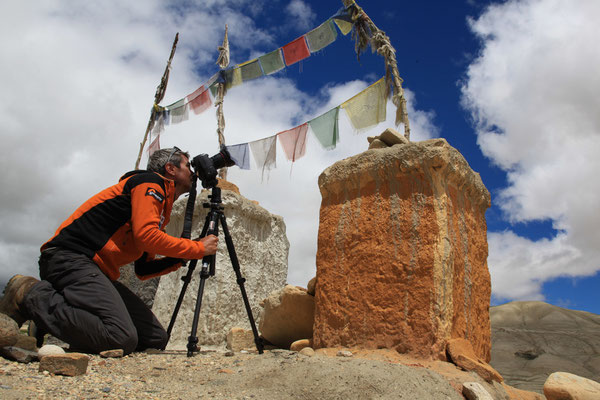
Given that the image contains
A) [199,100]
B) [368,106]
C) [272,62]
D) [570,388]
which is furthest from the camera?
[199,100]

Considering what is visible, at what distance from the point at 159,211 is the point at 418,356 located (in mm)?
2001

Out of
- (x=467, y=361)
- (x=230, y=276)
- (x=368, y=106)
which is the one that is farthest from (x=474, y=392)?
(x=368, y=106)

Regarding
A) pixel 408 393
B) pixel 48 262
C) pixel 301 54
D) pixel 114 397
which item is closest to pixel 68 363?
pixel 114 397

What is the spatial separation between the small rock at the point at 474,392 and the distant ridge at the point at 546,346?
1247 centimetres

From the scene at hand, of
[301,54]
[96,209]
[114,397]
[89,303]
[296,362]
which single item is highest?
[301,54]

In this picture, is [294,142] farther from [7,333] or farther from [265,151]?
[7,333]

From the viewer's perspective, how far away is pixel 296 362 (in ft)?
8.25

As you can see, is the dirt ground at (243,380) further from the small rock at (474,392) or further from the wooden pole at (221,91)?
the wooden pole at (221,91)

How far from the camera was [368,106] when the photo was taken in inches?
319

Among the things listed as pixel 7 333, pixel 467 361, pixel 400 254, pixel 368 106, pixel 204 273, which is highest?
pixel 368 106

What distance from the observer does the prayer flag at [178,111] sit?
1179cm

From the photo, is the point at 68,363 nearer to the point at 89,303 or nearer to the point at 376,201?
the point at 89,303

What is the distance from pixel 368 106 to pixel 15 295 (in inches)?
248

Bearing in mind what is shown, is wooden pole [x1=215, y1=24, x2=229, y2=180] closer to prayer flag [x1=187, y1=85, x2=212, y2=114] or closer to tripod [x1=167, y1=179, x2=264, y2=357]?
prayer flag [x1=187, y1=85, x2=212, y2=114]
